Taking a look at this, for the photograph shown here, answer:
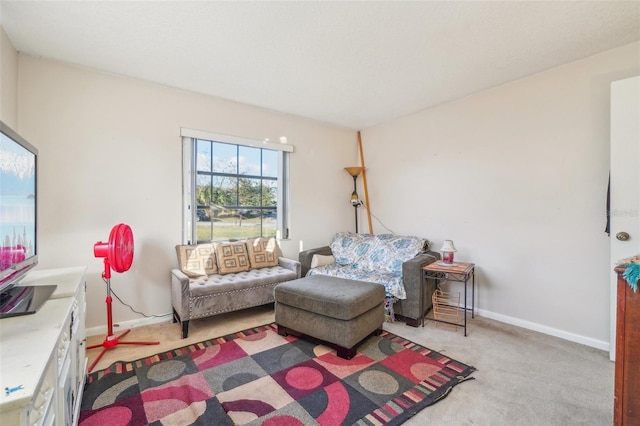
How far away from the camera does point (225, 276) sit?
3113mm

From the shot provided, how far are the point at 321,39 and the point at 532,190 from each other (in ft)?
7.84

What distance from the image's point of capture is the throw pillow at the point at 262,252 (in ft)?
11.3

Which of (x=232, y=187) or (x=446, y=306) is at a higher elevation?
(x=232, y=187)

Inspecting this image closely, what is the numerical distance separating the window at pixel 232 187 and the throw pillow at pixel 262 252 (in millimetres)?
205

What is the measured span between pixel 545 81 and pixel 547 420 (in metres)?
2.75

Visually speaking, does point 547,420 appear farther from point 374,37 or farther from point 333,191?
point 333,191

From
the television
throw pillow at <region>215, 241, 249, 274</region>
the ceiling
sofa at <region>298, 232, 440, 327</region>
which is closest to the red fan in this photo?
the television

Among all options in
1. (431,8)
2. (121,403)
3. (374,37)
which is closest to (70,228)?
(121,403)

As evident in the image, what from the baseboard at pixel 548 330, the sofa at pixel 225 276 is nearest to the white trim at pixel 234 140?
the sofa at pixel 225 276

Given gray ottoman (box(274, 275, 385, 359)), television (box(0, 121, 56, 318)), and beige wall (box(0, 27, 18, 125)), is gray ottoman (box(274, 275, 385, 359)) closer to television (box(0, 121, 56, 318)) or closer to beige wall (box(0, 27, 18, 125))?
television (box(0, 121, 56, 318))

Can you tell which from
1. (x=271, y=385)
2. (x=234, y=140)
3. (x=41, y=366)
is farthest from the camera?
(x=234, y=140)

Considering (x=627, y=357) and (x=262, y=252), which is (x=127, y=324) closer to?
(x=262, y=252)

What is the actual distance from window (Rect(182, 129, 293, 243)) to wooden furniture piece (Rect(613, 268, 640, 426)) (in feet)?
10.6

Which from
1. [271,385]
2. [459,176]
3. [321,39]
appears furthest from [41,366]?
[459,176]
